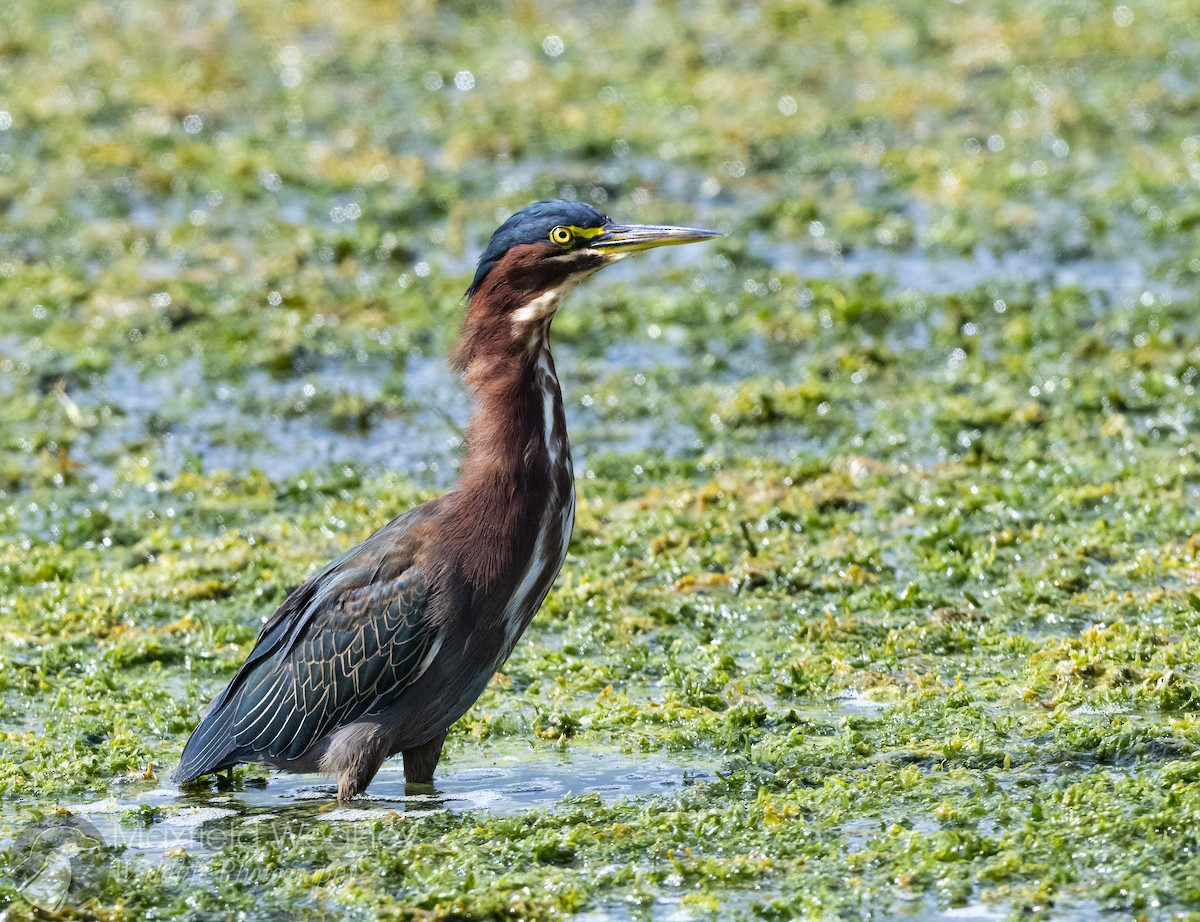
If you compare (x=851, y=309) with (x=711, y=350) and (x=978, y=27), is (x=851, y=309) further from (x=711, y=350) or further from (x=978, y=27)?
(x=978, y=27)

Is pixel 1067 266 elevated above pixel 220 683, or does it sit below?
above

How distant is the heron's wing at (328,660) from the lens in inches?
257

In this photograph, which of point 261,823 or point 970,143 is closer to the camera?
point 261,823

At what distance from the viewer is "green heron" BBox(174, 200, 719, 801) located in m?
6.51

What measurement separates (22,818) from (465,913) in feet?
6.25

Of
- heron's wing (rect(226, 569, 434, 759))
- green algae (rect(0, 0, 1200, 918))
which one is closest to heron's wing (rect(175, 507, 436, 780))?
heron's wing (rect(226, 569, 434, 759))

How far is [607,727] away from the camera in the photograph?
722 centimetres

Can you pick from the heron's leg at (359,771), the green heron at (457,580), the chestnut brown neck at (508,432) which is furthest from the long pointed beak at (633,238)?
the heron's leg at (359,771)

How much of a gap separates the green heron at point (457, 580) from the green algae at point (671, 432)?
284 millimetres

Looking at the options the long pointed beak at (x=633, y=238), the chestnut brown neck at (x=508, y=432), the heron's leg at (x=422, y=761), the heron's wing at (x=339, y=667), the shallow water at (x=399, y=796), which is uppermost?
the long pointed beak at (x=633, y=238)

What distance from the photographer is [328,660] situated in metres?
6.77

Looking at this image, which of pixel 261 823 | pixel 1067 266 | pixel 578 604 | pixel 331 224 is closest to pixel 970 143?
pixel 1067 266

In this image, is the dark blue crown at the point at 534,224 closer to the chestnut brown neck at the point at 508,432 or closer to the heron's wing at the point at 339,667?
the chestnut brown neck at the point at 508,432

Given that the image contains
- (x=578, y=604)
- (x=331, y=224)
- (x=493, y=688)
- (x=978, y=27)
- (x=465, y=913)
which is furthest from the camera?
(x=978, y=27)
